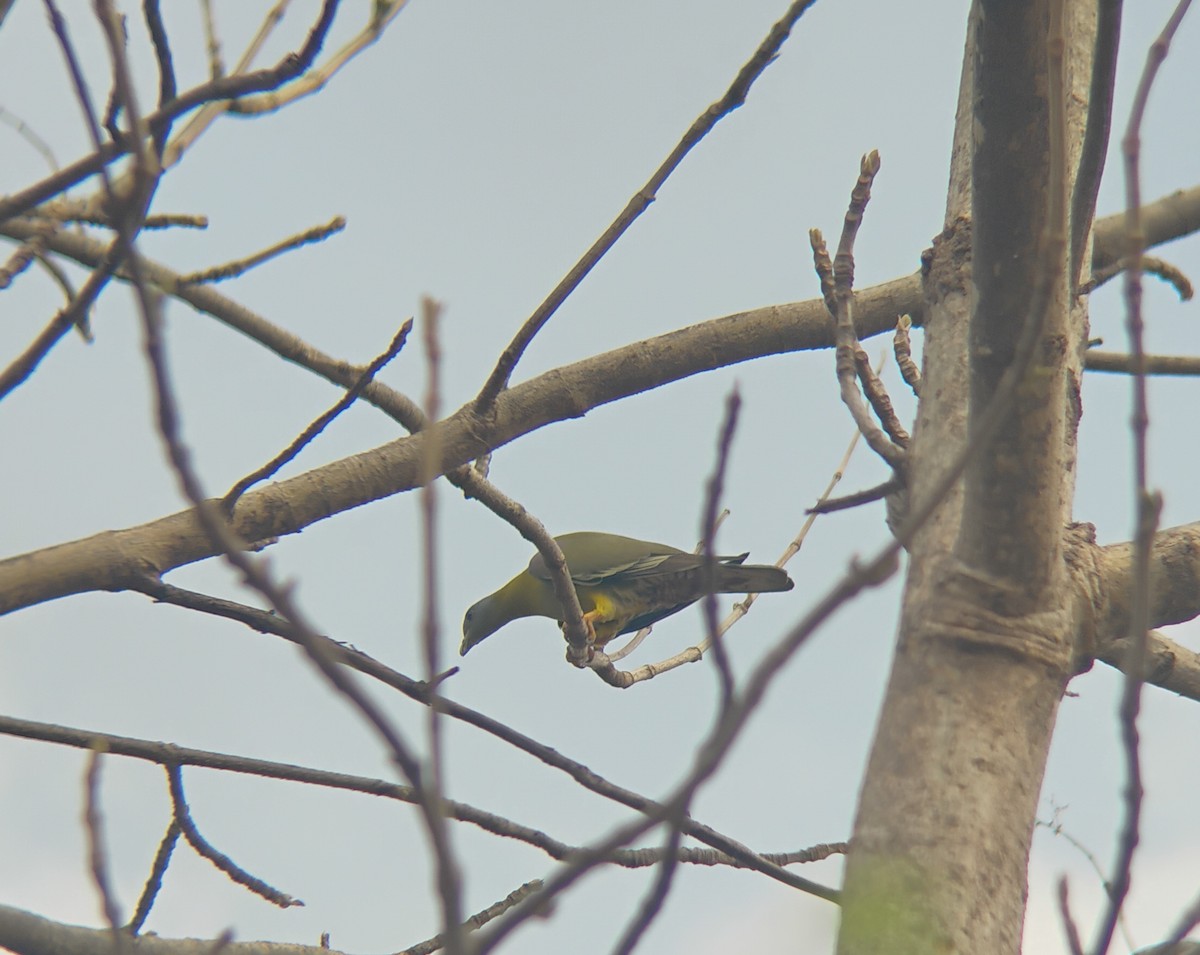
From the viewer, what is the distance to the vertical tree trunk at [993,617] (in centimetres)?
162

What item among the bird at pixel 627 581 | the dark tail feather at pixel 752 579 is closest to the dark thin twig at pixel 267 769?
the dark tail feather at pixel 752 579

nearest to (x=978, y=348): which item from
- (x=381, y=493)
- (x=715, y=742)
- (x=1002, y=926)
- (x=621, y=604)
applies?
(x=1002, y=926)

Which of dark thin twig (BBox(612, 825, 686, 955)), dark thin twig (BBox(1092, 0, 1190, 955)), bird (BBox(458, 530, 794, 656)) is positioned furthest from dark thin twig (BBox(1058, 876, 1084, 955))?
bird (BBox(458, 530, 794, 656))

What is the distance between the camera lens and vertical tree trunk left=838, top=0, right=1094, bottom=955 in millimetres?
1616

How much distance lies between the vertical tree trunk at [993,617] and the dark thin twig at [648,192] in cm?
47

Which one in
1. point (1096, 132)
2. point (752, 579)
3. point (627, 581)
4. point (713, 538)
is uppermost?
point (627, 581)

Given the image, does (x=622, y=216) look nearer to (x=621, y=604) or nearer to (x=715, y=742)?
(x=715, y=742)

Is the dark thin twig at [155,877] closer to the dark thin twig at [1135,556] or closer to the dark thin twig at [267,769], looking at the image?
Answer: the dark thin twig at [267,769]

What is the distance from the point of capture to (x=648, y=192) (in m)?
2.47

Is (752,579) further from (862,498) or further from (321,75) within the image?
(321,75)

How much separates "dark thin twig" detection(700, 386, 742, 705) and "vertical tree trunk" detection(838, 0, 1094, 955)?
659 millimetres

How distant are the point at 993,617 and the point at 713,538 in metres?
0.96

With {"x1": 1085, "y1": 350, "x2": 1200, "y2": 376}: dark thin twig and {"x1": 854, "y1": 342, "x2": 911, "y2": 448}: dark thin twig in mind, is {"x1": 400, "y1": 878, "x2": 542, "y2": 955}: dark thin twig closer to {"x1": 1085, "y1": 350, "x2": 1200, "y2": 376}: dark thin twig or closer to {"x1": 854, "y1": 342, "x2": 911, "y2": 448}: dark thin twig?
{"x1": 854, "y1": 342, "x2": 911, "y2": 448}: dark thin twig

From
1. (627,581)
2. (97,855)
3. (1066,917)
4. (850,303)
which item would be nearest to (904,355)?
(850,303)
